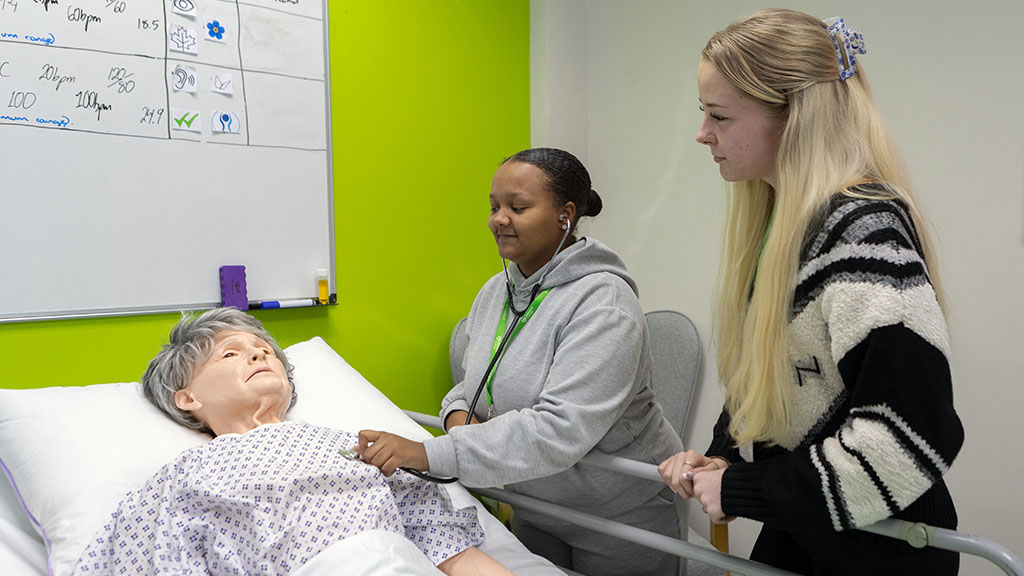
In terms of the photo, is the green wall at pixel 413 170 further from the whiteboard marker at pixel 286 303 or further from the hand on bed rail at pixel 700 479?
the hand on bed rail at pixel 700 479

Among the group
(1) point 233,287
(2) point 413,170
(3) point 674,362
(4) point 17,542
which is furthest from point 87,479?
(3) point 674,362

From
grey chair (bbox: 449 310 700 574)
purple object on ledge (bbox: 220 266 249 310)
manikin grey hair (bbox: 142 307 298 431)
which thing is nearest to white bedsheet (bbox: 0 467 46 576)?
manikin grey hair (bbox: 142 307 298 431)

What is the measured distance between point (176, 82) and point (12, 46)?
1.20 feet

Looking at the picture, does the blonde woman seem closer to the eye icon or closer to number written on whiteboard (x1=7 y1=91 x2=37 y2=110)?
the eye icon

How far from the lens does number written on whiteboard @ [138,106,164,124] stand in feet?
6.26

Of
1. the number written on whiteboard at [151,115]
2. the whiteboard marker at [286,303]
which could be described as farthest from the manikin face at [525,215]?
the number written on whiteboard at [151,115]

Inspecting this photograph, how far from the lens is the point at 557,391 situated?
1409mm

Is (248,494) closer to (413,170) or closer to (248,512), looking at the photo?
(248,512)

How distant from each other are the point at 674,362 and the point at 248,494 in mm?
1835

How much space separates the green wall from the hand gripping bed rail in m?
0.59

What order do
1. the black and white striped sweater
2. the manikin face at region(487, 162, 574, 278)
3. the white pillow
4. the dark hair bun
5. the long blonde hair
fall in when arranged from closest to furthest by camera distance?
1. the black and white striped sweater
2. the long blonde hair
3. the white pillow
4. the manikin face at region(487, 162, 574, 278)
5. the dark hair bun

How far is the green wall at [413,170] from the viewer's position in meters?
2.33

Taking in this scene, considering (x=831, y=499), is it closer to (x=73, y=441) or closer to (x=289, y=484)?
(x=289, y=484)

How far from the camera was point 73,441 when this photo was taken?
54.3 inches
